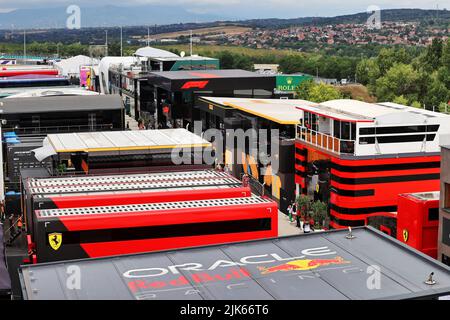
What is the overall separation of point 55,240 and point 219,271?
9.88m

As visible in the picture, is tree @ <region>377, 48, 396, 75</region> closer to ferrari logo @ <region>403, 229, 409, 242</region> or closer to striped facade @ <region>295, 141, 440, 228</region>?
striped facade @ <region>295, 141, 440, 228</region>

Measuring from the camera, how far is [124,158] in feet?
116

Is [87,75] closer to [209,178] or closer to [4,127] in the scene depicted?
[4,127]

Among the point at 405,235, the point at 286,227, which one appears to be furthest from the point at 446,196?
the point at 286,227

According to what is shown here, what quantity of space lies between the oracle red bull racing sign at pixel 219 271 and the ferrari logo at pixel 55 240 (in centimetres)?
891

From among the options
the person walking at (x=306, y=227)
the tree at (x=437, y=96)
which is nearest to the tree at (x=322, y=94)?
the tree at (x=437, y=96)

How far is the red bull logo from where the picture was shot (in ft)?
57.3

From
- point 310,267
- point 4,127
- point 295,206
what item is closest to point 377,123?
point 295,206

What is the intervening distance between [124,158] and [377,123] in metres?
10.7

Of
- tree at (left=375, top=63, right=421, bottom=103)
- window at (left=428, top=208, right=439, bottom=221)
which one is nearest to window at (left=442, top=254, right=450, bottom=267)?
window at (left=428, top=208, right=439, bottom=221)

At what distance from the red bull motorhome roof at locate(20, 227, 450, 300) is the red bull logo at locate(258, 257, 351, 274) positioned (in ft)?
0.07

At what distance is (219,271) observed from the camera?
1738 cm

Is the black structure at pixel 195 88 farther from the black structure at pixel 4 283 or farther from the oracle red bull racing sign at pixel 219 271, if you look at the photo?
the oracle red bull racing sign at pixel 219 271

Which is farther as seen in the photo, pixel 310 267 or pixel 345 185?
pixel 345 185
